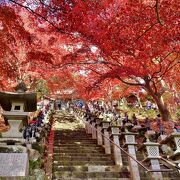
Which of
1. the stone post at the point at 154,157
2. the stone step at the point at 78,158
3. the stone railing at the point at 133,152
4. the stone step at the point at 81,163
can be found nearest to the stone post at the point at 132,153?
the stone railing at the point at 133,152

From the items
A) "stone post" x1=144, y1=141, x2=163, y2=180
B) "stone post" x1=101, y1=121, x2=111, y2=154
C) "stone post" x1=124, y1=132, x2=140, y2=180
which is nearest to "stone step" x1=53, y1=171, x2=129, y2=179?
"stone post" x1=124, y1=132, x2=140, y2=180

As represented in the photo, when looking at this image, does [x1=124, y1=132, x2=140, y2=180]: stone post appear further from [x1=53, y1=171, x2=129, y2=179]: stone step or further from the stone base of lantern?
the stone base of lantern

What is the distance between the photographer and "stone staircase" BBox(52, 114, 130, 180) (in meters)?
9.24

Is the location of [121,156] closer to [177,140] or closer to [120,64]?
[177,140]

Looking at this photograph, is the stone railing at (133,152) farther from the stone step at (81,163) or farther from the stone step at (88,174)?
the stone step at (88,174)

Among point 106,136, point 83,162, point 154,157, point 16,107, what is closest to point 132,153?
point 154,157

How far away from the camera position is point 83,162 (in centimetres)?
1066

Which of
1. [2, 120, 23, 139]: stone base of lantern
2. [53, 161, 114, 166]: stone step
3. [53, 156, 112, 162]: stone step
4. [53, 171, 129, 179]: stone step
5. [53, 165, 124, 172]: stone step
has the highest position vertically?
[2, 120, 23, 139]: stone base of lantern

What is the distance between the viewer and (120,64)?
15.7 m

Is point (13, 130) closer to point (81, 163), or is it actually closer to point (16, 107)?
point (16, 107)

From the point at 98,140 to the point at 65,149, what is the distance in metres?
2.13

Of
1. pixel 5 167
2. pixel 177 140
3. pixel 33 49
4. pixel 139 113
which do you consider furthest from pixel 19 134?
pixel 139 113

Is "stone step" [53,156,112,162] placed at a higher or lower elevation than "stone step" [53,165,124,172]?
higher

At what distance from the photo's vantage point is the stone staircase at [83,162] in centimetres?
924
